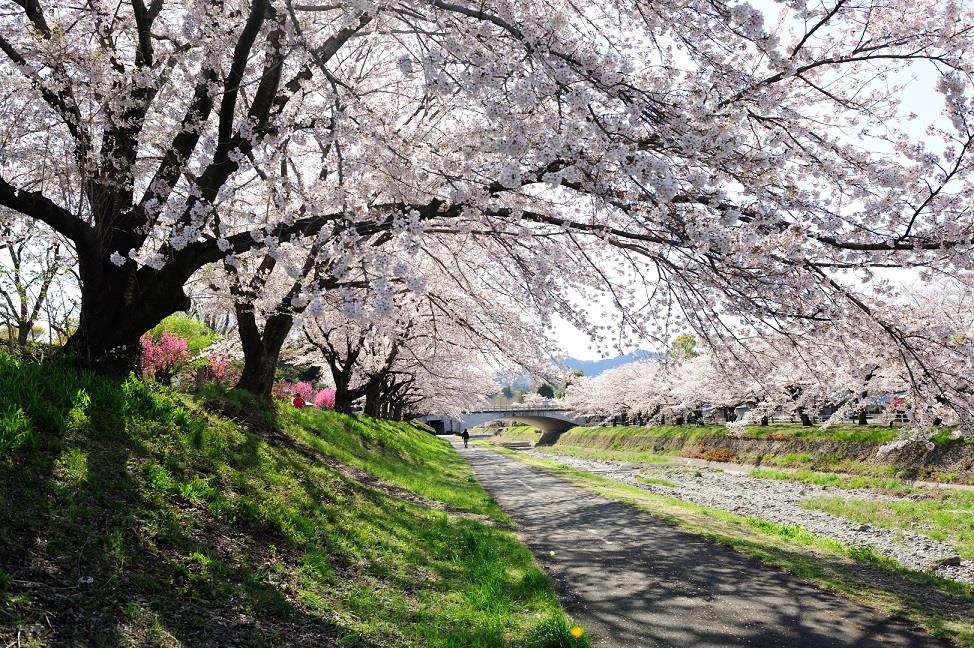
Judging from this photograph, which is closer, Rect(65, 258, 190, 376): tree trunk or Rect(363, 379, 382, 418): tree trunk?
Rect(65, 258, 190, 376): tree trunk

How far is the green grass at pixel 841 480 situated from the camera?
20.5 meters

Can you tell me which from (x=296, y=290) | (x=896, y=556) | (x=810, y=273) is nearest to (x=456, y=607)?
(x=810, y=273)

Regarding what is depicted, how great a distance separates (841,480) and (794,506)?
16.2 ft

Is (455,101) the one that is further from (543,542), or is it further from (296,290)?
(543,542)

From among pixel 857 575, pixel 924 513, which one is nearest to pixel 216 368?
pixel 857 575

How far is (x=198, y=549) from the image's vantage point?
5492 millimetres

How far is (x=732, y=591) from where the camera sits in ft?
23.9

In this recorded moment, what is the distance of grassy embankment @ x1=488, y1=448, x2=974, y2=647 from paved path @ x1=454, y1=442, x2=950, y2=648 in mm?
319

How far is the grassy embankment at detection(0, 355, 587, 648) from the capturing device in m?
4.19

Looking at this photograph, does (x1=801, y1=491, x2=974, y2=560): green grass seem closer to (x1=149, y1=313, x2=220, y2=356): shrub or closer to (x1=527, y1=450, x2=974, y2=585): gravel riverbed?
(x1=527, y1=450, x2=974, y2=585): gravel riverbed

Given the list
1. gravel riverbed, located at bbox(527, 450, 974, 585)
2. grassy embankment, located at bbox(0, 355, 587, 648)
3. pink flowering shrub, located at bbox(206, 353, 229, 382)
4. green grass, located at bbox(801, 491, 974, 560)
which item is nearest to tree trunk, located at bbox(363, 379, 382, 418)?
pink flowering shrub, located at bbox(206, 353, 229, 382)

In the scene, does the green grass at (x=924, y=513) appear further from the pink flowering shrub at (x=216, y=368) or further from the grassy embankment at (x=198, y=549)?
the pink flowering shrub at (x=216, y=368)

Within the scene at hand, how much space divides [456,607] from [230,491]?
327cm

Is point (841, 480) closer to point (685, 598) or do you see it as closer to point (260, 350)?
point (685, 598)
